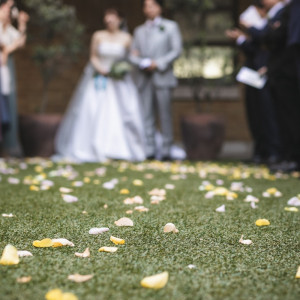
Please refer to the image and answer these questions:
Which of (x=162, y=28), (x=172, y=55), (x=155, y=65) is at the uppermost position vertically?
(x=162, y=28)

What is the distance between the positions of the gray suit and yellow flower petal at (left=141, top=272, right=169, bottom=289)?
17.3 ft

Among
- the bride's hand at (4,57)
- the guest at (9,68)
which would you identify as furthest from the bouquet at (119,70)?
the bride's hand at (4,57)

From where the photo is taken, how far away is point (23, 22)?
6.09 metres

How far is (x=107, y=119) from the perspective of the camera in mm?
6555

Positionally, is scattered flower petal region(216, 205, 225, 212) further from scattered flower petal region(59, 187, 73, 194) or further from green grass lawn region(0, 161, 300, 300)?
scattered flower petal region(59, 187, 73, 194)

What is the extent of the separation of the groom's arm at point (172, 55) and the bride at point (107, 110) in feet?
1.80

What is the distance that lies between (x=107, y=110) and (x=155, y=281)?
5.39 meters

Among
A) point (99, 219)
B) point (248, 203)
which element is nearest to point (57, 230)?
point (99, 219)

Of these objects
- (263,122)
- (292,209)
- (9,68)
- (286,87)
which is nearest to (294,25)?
(286,87)

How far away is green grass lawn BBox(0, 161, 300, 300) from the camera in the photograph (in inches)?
51.2

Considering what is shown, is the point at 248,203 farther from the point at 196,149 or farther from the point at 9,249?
the point at 196,149

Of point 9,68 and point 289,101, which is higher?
point 9,68

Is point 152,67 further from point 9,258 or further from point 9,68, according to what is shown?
point 9,258

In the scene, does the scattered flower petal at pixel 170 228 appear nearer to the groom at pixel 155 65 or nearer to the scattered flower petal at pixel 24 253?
the scattered flower petal at pixel 24 253
